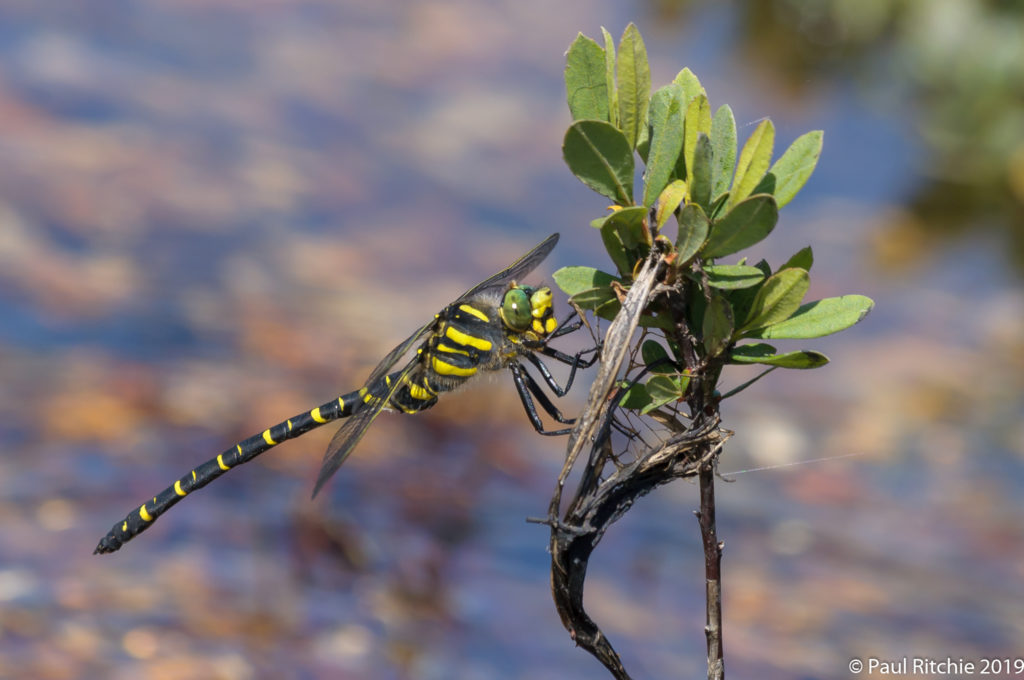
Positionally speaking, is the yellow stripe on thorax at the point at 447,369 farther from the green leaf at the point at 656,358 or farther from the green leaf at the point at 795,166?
the green leaf at the point at 795,166

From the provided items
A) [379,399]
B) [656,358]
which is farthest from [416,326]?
[656,358]

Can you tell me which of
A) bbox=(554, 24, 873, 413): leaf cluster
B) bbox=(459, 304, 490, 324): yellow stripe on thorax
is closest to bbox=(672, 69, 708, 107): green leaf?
bbox=(554, 24, 873, 413): leaf cluster

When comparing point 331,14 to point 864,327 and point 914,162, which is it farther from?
point 864,327

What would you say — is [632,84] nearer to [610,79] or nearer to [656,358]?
[610,79]

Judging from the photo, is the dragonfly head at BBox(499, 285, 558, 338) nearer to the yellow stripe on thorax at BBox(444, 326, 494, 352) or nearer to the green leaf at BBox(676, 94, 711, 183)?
the yellow stripe on thorax at BBox(444, 326, 494, 352)

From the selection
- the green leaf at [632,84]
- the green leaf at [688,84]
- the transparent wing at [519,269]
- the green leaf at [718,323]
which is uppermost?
the transparent wing at [519,269]

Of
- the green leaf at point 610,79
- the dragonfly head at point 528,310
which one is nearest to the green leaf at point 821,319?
the green leaf at point 610,79

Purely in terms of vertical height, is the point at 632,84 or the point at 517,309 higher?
the point at 517,309
